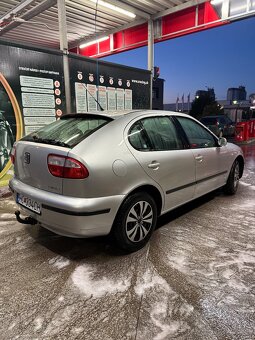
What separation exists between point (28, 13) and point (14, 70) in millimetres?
3143

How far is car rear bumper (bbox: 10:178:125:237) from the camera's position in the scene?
2348 mm

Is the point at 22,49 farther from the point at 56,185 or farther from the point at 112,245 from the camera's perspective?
the point at 112,245

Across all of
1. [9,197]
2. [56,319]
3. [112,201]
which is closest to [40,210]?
[112,201]

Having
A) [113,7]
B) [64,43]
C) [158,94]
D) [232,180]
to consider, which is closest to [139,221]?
[232,180]

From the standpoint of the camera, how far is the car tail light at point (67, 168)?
7.57 ft

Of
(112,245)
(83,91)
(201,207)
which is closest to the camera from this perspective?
(112,245)

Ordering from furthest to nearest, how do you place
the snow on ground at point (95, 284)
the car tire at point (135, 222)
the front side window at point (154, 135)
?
the front side window at point (154, 135)
the car tire at point (135, 222)
the snow on ground at point (95, 284)

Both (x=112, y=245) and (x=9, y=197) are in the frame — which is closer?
(x=112, y=245)

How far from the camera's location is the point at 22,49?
16.5 feet

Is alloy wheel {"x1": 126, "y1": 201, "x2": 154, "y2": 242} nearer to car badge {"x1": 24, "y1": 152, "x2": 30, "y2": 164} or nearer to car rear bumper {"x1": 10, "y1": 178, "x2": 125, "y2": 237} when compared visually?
car rear bumper {"x1": 10, "y1": 178, "x2": 125, "y2": 237}

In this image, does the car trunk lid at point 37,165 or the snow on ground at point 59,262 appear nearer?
the car trunk lid at point 37,165

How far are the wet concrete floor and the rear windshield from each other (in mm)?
1234

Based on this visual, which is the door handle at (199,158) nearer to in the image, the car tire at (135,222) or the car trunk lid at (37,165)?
the car tire at (135,222)

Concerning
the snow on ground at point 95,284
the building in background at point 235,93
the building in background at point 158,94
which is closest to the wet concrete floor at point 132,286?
the snow on ground at point 95,284
